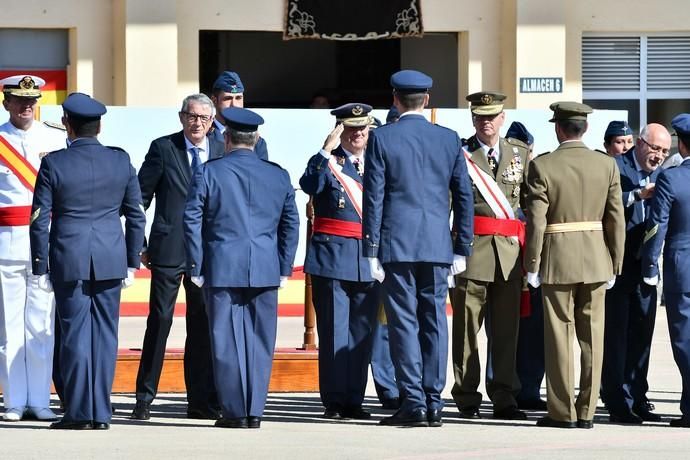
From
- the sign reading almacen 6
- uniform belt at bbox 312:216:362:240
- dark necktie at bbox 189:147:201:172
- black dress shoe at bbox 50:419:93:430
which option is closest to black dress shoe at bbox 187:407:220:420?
black dress shoe at bbox 50:419:93:430

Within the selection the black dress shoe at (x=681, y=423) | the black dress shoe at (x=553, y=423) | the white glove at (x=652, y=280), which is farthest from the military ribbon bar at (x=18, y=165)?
the black dress shoe at (x=681, y=423)

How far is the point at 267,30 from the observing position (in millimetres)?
19328

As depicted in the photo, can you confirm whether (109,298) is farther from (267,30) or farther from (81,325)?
(267,30)

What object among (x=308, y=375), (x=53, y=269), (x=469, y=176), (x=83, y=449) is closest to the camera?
(x=83, y=449)

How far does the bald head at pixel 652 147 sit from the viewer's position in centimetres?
1045

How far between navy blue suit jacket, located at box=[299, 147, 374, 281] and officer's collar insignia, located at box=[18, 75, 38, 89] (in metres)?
1.61

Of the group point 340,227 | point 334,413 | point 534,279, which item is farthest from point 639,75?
point 334,413

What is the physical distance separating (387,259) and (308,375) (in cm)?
185

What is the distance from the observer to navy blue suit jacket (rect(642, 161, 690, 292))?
9969mm

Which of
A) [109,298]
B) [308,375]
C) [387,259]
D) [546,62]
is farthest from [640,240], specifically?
[546,62]

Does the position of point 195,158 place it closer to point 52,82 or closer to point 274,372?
point 274,372

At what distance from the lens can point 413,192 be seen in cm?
985

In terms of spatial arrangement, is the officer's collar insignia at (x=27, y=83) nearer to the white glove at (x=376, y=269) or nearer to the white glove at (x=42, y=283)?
the white glove at (x=42, y=283)

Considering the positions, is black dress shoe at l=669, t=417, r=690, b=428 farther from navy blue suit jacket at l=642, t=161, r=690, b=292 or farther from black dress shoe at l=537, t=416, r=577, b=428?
navy blue suit jacket at l=642, t=161, r=690, b=292
